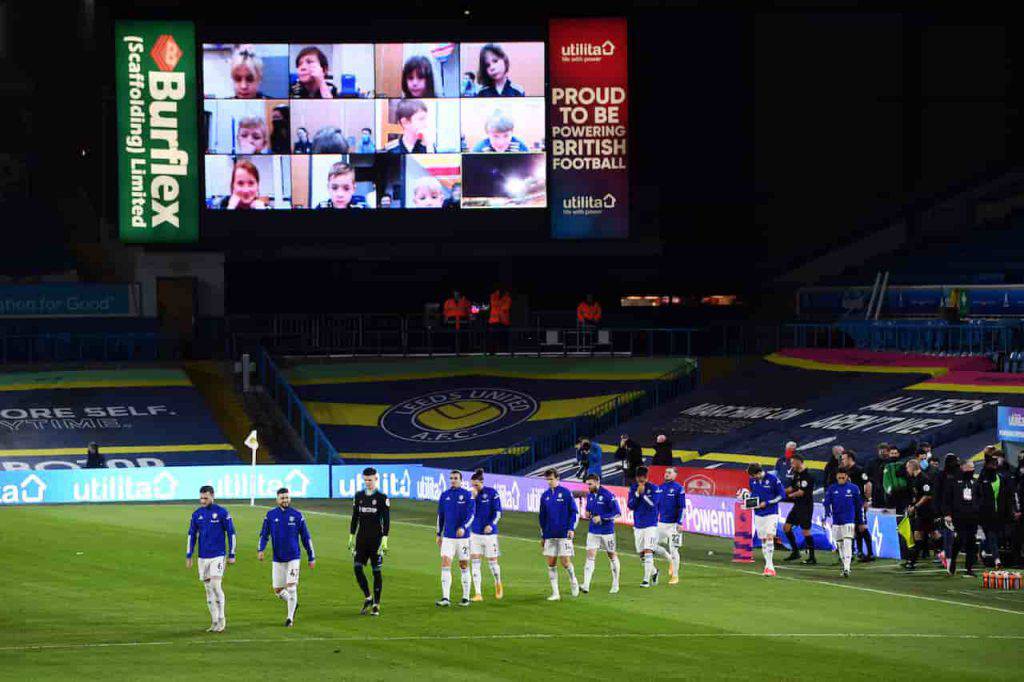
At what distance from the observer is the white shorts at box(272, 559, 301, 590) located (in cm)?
2267

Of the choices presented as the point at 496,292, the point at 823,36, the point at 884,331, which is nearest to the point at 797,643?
the point at 884,331

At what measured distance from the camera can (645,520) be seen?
27.1 m

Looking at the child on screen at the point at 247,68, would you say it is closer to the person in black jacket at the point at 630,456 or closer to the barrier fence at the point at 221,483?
the barrier fence at the point at 221,483

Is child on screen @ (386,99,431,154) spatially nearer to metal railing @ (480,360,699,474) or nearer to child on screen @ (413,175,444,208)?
child on screen @ (413,175,444,208)

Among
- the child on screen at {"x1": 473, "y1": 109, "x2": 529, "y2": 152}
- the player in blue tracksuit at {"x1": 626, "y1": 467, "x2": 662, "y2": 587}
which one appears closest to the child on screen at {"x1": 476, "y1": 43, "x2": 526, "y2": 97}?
the child on screen at {"x1": 473, "y1": 109, "x2": 529, "y2": 152}

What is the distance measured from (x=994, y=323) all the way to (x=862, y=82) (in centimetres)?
1395

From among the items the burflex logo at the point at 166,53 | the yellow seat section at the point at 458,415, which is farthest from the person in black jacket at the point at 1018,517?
the burflex logo at the point at 166,53

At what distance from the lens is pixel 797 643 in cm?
2166

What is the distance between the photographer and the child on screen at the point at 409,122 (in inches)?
1902

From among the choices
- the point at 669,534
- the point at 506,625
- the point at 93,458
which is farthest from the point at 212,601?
the point at 93,458

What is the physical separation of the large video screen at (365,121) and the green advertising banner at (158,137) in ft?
1.99

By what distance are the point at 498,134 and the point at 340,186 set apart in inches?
188

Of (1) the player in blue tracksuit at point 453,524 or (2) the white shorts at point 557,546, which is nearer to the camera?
(1) the player in blue tracksuit at point 453,524

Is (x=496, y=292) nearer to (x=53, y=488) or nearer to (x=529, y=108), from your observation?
(x=529, y=108)
